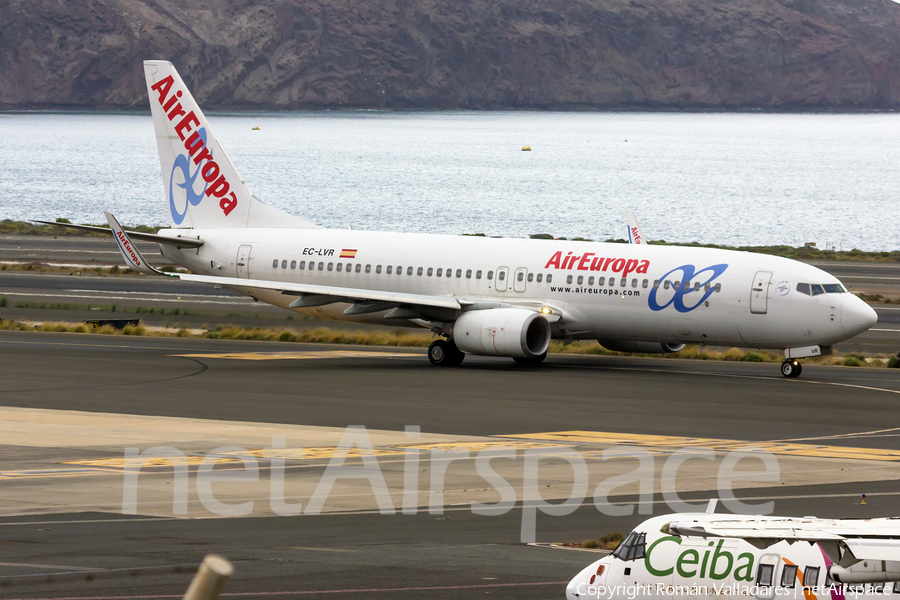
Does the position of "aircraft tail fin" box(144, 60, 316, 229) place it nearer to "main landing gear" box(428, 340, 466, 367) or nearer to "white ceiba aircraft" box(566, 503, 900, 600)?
"main landing gear" box(428, 340, 466, 367)

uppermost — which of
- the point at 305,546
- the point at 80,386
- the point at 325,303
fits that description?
the point at 325,303

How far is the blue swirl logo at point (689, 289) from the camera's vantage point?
38.7 meters

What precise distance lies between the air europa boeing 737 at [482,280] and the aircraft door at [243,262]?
34 millimetres

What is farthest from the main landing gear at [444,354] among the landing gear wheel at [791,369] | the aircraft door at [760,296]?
the landing gear wheel at [791,369]

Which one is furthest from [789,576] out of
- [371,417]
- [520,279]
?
[520,279]

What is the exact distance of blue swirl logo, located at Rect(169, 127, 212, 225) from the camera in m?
48.8

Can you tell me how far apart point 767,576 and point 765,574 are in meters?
0.02

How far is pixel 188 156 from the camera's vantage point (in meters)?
49.0

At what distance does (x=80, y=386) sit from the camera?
35625 mm

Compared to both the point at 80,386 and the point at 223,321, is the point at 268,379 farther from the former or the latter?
the point at 223,321

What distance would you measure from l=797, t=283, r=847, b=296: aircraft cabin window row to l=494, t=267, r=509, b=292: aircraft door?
8766mm

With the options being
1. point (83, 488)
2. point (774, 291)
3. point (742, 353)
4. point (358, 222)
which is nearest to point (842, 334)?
point (774, 291)

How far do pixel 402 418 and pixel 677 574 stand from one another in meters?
19.5

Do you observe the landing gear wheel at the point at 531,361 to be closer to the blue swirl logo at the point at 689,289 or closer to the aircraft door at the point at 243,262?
the blue swirl logo at the point at 689,289
